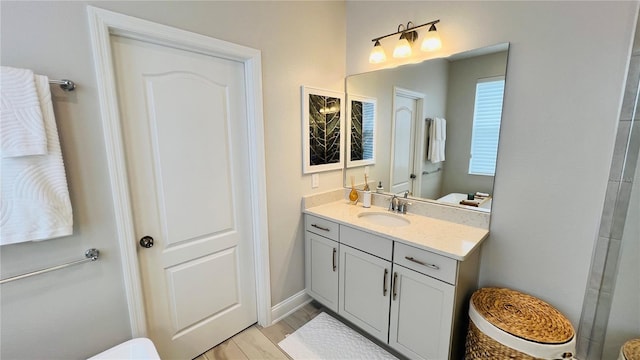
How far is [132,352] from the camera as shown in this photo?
4.23 feet

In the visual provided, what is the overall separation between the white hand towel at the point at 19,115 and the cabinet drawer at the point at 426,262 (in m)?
1.79

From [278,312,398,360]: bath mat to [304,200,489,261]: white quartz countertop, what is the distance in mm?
870

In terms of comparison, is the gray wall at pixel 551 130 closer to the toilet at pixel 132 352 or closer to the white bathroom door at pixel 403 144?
the white bathroom door at pixel 403 144

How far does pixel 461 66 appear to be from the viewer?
174 centimetres

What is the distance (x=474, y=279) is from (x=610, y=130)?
3.54 ft

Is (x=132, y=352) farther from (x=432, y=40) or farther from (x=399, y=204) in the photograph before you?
(x=432, y=40)

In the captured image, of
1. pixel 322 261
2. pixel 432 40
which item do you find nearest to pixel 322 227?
pixel 322 261

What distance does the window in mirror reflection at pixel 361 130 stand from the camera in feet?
7.65

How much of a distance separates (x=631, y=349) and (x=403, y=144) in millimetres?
1674

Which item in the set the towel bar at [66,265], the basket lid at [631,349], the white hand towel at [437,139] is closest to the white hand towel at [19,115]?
the towel bar at [66,265]

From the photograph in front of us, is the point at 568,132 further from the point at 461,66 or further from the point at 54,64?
the point at 54,64

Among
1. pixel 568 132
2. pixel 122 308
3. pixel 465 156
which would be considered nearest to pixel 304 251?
pixel 122 308

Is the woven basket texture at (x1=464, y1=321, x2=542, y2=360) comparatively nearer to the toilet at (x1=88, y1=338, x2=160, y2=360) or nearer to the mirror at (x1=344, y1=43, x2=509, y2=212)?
the mirror at (x1=344, y1=43, x2=509, y2=212)

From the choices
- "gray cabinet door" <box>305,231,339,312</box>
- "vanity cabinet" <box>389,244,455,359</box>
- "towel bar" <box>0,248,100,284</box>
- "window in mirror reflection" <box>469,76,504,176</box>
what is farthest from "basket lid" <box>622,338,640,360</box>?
"towel bar" <box>0,248,100,284</box>
